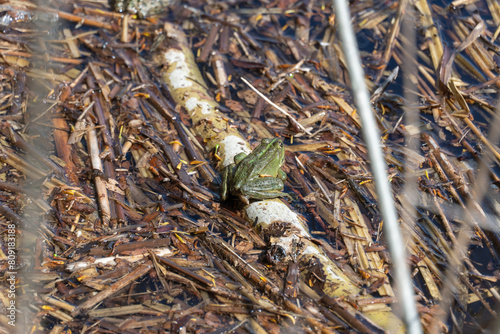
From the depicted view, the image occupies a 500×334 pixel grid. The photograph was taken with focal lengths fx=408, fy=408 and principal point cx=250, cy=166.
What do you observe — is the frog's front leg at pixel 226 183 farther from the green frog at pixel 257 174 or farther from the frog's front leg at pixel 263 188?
the frog's front leg at pixel 263 188

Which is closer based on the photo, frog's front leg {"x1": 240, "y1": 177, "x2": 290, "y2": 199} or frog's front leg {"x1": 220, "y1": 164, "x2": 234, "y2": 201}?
frog's front leg {"x1": 240, "y1": 177, "x2": 290, "y2": 199}

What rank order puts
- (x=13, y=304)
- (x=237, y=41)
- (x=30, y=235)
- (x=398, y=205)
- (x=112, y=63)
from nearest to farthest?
1. (x=13, y=304)
2. (x=30, y=235)
3. (x=398, y=205)
4. (x=112, y=63)
5. (x=237, y=41)

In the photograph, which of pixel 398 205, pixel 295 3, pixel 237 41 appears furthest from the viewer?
pixel 295 3

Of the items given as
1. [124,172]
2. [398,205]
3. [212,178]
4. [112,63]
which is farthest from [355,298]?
[112,63]

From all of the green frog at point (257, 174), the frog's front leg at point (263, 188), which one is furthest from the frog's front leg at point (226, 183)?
the frog's front leg at point (263, 188)

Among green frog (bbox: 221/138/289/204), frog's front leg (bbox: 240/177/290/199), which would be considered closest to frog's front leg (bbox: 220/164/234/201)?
green frog (bbox: 221/138/289/204)

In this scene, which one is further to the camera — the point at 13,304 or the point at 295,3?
the point at 295,3

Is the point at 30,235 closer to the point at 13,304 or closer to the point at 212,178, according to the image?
the point at 13,304

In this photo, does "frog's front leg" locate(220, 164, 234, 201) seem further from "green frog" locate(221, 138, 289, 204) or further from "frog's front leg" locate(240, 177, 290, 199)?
"frog's front leg" locate(240, 177, 290, 199)
